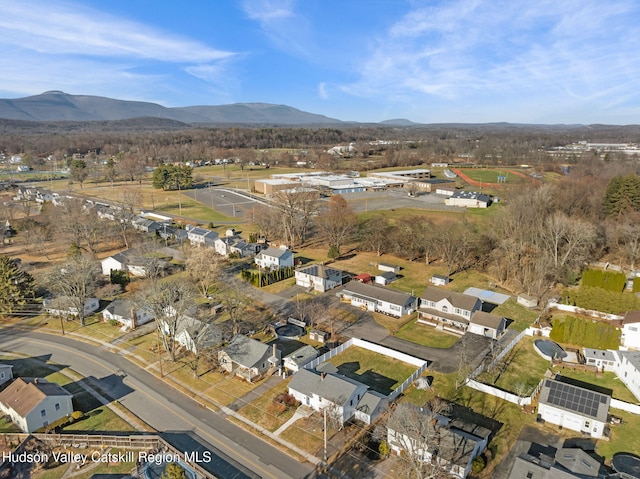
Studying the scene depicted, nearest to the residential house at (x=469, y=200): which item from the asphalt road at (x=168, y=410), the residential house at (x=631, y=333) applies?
the residential house at (x=631, y=333)

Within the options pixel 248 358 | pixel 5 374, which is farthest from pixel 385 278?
pixel 5 374

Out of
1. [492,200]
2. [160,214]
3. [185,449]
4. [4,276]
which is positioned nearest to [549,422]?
[185,449]

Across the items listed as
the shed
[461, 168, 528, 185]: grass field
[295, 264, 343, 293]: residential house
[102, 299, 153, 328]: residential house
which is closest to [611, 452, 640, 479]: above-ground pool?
[295, 264, 343, 293]: residential house

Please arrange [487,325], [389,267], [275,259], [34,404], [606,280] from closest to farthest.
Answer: [34,404] → [487,325] → [606,280] → [389,267] → [275,259]

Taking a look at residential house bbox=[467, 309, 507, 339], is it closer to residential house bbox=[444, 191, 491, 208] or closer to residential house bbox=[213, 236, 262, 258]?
residential house bbox=[213, 236, 262, 258]

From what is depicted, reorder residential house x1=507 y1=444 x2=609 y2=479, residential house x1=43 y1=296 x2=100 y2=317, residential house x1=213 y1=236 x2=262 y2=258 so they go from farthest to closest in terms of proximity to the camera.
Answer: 1. residential house x1=213 y1=236 x2=262 y2=258
2. residential house x1=43 y1=296 x2=100 y2=317
3. residential house x1=507 y1=444 x2=609 y2=479

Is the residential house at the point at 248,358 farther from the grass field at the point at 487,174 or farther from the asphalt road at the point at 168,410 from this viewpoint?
the grass field at the point at 487,174

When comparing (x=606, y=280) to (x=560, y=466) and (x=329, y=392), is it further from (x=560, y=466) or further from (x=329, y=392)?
(x=329, y=392)
